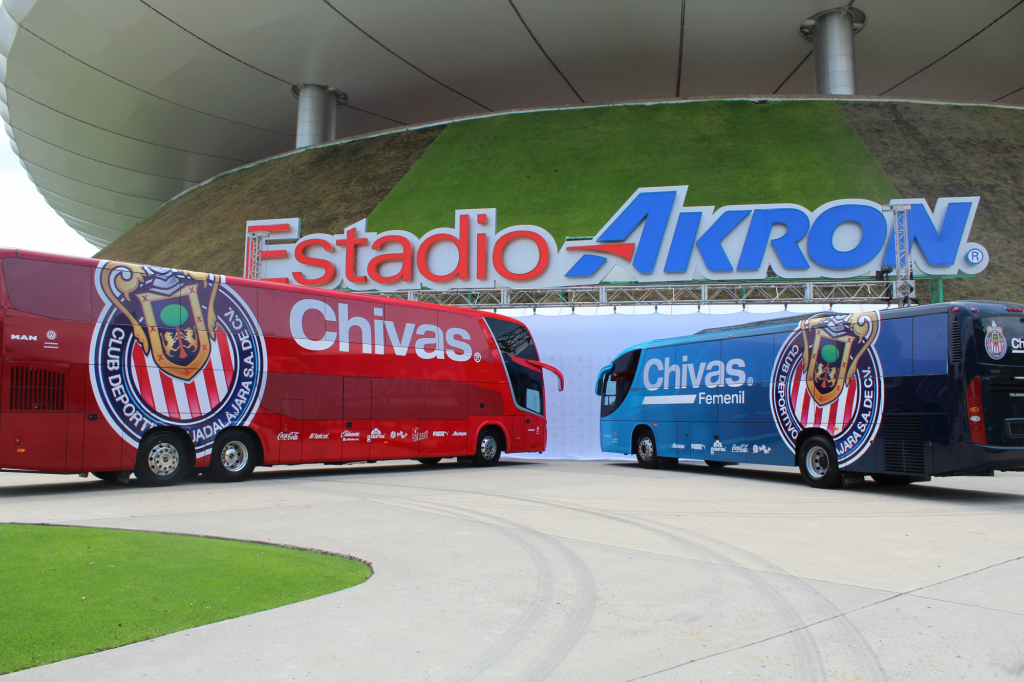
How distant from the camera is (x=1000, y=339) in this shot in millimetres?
9562

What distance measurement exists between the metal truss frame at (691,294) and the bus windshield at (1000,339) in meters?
8.00

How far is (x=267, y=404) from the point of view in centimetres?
1237

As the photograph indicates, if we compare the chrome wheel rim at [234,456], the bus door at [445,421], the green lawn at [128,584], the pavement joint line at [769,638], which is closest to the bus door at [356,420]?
the bus door at [445,421]

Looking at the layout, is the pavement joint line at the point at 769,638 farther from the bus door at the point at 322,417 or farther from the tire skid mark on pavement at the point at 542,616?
the bus door at the point at 322,417

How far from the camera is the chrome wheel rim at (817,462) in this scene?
11445mm

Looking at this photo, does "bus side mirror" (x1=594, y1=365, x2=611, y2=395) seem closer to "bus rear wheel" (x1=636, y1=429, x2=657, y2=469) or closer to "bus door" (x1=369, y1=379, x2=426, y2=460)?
"bus rear wheel" (x1=636, y1=429, x2=657, y2=469)

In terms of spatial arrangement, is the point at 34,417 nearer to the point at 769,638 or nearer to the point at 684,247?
the point at 769,638

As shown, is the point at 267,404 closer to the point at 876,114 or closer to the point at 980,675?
the point at 980,675

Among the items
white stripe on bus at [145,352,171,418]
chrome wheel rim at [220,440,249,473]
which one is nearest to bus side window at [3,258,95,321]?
white stripe on bus at [145,352,171,418]

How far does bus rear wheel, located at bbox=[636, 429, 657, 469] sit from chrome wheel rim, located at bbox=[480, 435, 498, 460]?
10.8ft

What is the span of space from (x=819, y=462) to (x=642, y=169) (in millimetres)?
20352

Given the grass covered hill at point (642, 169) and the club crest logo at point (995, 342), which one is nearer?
the club crest logo at point (995, 342)

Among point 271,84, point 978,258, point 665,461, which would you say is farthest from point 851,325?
point 271,84

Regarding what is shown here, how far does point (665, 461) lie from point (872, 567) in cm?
1111
